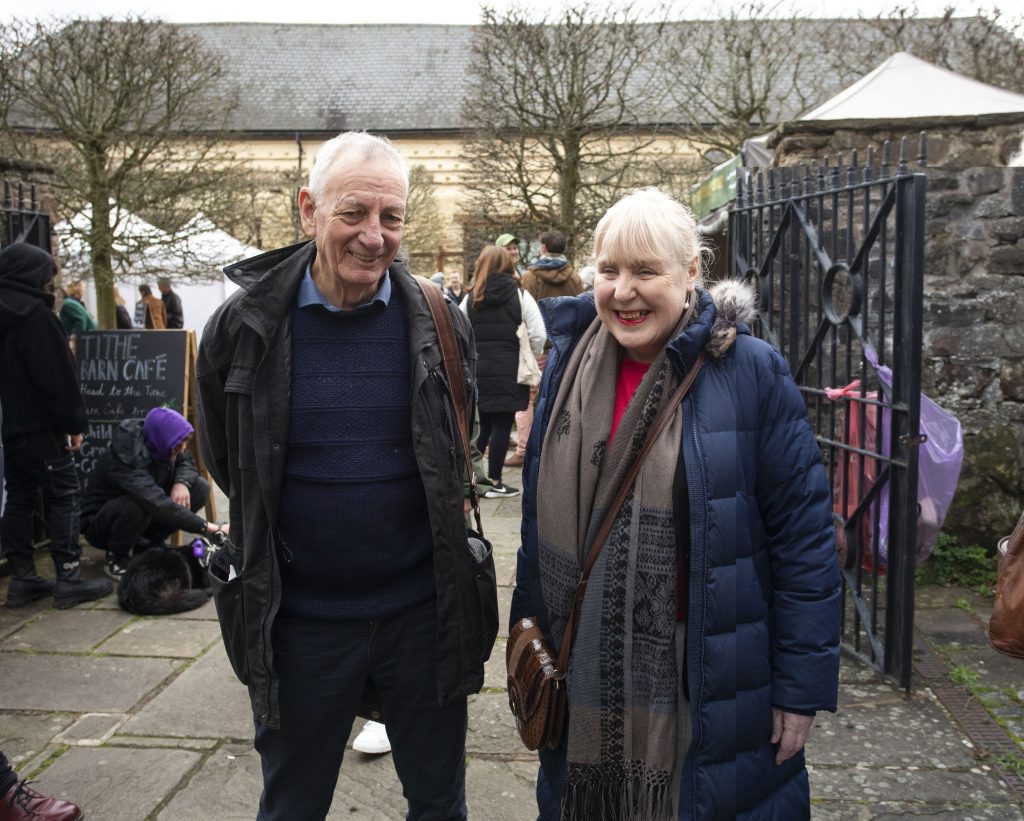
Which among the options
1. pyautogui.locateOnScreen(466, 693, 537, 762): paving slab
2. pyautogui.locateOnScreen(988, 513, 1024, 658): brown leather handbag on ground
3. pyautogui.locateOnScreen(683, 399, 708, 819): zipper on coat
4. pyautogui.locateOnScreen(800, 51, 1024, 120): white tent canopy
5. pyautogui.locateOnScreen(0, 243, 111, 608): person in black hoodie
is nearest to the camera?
pyautogui.locateOnScreen(683, 399, 708, 819): zipper on coat

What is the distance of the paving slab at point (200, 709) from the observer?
11.8 feet

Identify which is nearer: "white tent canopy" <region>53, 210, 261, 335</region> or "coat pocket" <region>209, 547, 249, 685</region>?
"coat pocket" <region>209, 547, 249, 685</region>

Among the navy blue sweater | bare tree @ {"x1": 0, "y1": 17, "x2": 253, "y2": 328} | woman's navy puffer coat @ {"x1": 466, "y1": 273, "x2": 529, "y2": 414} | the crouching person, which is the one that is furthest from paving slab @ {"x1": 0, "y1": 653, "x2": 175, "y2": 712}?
bare tree @ {"x1": 0, "y1": 17, "x2": 253, "y2": 328}

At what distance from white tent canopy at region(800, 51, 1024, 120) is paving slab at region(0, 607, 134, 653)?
197 inches

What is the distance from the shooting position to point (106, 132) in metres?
13.3

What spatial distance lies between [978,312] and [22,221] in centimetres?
587

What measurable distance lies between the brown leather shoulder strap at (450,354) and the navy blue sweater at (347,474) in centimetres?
11

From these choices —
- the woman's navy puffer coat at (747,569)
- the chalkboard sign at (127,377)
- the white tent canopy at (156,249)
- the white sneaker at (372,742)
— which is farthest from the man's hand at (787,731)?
the white tent canopy at (156,249)

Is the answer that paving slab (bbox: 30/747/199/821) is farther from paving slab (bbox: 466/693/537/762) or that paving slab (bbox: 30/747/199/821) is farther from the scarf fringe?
the scarf fringe

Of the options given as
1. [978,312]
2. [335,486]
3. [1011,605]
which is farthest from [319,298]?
[978,312]

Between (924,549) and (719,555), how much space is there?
113 inches

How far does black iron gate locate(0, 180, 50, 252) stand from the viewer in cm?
572

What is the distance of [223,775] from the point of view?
3.24 metres

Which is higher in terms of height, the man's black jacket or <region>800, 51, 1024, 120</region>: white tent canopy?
<region>800, 51, 1024, 120</region>: white tent canopy
